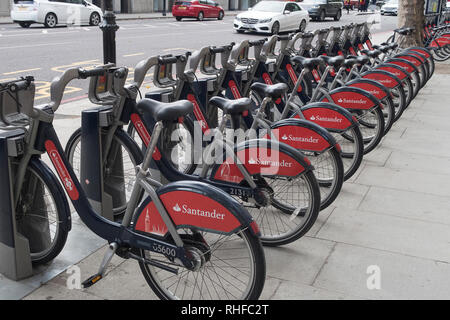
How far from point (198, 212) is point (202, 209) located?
0.03 metres

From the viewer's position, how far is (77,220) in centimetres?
393

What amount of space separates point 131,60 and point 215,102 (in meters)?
9.37

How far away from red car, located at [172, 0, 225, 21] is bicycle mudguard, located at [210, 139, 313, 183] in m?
25.3

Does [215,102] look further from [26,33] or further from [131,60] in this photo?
[26,33]

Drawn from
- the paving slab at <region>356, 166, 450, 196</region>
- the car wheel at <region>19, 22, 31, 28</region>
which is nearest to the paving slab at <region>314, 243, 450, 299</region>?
the paving slab at <region>356, 166, 450, 196</region>

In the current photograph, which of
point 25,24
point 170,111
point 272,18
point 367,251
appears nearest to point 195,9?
point 272,18

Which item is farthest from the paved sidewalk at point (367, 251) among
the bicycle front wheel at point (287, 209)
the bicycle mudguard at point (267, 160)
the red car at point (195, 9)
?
the red car at point (195, 9)

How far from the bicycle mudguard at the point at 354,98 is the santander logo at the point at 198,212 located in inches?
122

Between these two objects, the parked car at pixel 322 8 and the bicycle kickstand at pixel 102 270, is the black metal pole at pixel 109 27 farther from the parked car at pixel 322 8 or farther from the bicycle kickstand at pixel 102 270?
the parked car at pixel 322 8

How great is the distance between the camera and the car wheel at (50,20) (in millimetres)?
19641

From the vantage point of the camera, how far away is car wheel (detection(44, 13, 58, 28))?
19.6 m

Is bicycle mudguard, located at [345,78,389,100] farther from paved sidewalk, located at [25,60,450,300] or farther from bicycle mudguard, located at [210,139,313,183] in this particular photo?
bicycle mudguard, located at [210,139,313,183]

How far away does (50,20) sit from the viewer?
19.8 meters
